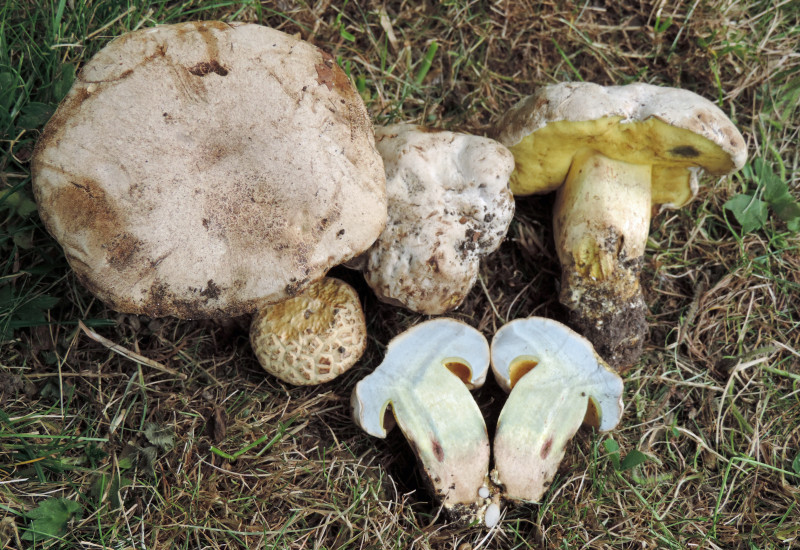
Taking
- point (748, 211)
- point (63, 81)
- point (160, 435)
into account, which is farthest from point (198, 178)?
point (748, 211)

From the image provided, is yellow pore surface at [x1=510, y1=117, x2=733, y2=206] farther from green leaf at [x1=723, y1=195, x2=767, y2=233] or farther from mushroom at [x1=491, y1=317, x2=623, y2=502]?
mushroom at [x1=491, y1=317, x2=623, y2=502]

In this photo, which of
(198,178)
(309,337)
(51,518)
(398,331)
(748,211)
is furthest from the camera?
(748,211)

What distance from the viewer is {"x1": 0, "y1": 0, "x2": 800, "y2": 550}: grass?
2365mm

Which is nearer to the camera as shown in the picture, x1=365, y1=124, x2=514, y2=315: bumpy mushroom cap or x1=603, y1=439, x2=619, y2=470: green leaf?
x1=365, y1=124, x2=514, y2=315: bumpy mushroom cap

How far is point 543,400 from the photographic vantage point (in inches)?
95.8

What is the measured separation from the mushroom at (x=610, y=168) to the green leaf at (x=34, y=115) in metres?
1.76

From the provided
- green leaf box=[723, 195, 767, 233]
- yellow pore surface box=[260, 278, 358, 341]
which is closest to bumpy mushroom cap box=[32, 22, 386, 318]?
yellow pore surface box=[260, 278, 358, 341]

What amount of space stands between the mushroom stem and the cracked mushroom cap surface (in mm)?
86

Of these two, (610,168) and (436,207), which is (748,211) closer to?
(610,168)

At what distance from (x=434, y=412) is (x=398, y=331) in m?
0.42

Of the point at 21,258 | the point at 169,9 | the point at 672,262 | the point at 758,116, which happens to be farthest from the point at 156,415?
the point at 758,116

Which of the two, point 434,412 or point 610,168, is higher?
point 610,168

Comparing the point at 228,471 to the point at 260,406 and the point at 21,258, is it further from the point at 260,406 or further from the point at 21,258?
the point at 21,258

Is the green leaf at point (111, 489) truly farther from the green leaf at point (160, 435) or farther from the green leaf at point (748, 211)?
the green leaf at point (748, 211)
